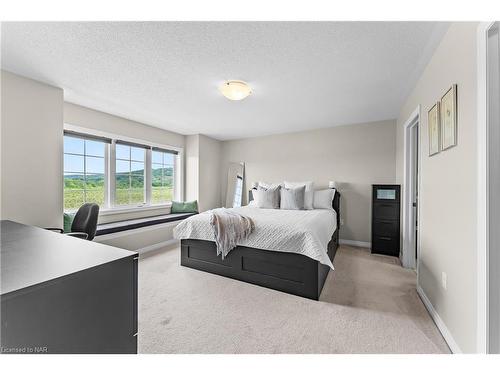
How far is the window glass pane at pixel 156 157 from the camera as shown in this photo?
4357 millimetres

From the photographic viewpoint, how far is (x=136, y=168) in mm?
4031

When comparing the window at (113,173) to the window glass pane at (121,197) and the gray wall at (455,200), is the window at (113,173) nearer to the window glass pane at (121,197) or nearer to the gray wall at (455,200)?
the window glass pane at (121,197)

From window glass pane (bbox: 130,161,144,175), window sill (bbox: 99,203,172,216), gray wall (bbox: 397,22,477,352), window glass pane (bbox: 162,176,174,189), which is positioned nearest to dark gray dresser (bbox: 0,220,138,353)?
gray wall (bbox: 397,22,477,352)

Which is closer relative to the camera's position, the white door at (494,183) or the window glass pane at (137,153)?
the white door at (494,183)

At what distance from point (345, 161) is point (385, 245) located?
65.8 inches

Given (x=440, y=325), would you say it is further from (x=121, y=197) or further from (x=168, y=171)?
(x=168, y=171)

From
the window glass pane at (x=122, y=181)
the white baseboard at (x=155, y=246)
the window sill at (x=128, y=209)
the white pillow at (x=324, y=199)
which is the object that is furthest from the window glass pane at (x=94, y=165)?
the white pillow at (x=324, y=199)

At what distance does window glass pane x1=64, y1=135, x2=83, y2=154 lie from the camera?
10.1ft

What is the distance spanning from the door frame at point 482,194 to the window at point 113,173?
4340 millimetres

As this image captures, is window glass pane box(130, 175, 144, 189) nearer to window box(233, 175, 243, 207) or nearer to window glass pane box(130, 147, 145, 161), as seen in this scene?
window glass pane box(130, 147, 145, 161)

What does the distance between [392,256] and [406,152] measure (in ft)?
5.49

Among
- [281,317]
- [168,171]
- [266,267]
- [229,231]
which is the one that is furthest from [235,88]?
[168,171]
